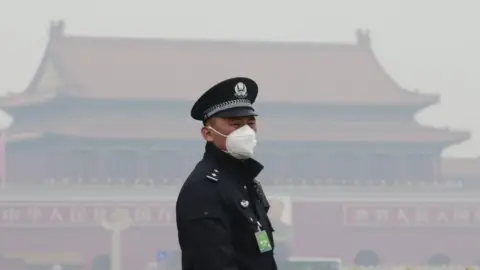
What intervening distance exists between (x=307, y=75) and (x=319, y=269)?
5944 millimetres

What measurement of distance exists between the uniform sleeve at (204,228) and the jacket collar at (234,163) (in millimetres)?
57

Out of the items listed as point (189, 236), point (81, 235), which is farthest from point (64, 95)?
point (189, 236)

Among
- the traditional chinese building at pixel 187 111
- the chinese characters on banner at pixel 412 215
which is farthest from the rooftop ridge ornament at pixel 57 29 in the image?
the chinese characters on banner at pixel 412 215

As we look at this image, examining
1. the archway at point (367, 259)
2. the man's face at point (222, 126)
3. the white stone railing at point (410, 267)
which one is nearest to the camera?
the man's face at point (222, 126)

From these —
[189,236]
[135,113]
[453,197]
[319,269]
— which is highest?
[135,113]

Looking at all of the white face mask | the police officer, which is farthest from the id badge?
the white face mask

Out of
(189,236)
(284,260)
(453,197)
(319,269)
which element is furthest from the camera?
(453,197)

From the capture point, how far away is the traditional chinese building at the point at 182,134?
20672 millimetres

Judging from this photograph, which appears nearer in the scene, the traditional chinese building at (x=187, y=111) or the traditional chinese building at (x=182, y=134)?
the traditional chinese building at (x=182, y=134)

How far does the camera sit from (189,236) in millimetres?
1753

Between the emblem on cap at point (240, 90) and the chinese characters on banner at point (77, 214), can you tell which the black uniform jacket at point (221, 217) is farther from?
the chinese characters on banner at point (77, 214)

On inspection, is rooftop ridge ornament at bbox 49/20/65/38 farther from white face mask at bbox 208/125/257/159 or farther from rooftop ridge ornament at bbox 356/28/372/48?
white face mask at bbox 208/125/257/159

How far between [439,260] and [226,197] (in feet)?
64.7

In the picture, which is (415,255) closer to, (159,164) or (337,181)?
(337,181)
